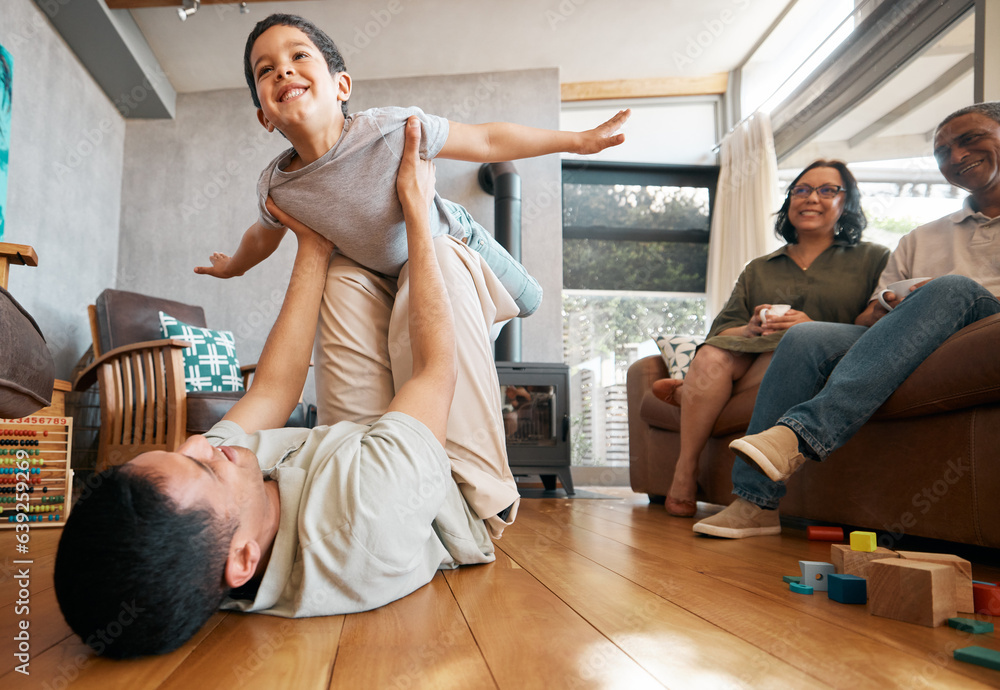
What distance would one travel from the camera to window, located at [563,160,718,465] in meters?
5.03

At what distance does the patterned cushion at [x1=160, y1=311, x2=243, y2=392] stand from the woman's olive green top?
259cm

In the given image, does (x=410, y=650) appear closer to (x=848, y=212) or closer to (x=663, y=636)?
(x=663, y=636)

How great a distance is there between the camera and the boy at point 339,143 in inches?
55.4

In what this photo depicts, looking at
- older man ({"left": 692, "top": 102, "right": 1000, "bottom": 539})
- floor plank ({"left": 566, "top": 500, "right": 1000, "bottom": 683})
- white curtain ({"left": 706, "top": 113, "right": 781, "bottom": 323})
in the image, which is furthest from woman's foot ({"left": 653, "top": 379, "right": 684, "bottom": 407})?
white curtain ({"left": 706, "top": 113, "right": 781, "bottom": 323})

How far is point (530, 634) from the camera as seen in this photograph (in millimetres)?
822

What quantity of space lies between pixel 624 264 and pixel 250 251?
376cm

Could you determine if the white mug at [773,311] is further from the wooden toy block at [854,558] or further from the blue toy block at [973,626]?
the blue toy block at [973,626]

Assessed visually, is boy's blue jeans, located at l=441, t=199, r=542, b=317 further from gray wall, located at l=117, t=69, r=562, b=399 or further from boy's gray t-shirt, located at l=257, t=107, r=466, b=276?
gray wall, located at l=117, t=69, r=562, b=399

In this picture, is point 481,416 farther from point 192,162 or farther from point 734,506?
point 192,162

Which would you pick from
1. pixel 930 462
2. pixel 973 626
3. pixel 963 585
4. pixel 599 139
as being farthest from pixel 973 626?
pixel 599 139

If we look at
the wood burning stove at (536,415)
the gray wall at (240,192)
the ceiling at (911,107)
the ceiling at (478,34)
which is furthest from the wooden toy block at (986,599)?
the ceiling at (478,34)

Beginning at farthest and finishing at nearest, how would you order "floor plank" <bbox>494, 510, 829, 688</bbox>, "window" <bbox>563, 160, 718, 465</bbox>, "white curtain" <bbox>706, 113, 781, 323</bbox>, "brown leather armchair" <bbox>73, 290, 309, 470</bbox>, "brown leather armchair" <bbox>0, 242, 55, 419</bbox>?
"window" <bbox>563, 160, 718, 465</bbox> < "white curtain" <bbox>706, 113, 781, 323</bbox> < "brown leather armchair" <bbox>73, 290, 309, 470</bbox> < "brown leather armchair" <bbox>0, 242, 55, 419</bbox> < "floor plank" <bbox>494, 510, 829, 688</bbox>

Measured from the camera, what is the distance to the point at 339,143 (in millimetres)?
1413

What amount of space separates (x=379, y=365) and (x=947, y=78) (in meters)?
3.40
